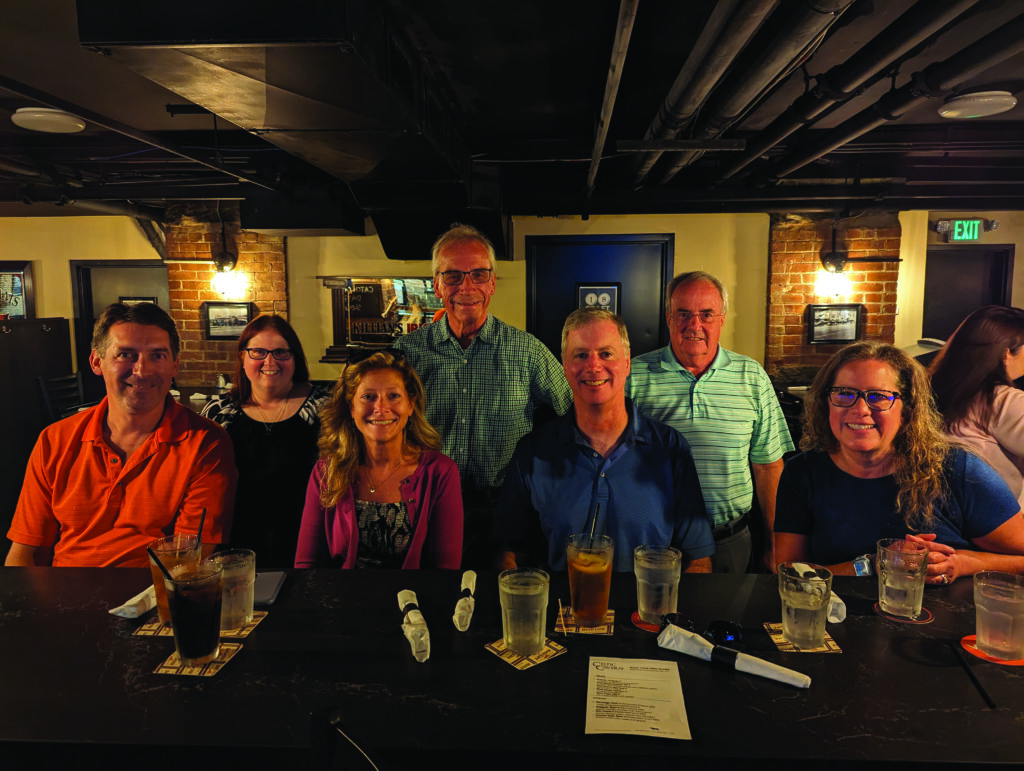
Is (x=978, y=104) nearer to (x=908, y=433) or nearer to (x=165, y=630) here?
(x=908, y=433)

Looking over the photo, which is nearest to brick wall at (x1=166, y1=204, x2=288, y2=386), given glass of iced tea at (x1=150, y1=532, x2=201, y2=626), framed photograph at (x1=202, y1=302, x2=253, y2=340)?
framed photograph at (x1=202, y1=302, x2=253, y2=340)

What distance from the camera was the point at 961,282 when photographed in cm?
658

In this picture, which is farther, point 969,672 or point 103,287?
point 103,287

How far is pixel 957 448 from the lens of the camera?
1.62 metres

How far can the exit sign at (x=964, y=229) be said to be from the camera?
6230 millimetres

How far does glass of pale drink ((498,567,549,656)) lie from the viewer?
3.68ft

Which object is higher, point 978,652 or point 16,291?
point 16,291

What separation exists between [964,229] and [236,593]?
24.3ft

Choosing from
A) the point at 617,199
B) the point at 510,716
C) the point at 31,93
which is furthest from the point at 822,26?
the point at 31,93

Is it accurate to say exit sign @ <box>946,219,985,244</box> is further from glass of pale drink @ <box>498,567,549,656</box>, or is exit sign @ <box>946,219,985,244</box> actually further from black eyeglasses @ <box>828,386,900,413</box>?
glass of pale drink @ <box>498,567,549,656</box>

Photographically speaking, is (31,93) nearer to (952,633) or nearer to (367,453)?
(367,453)

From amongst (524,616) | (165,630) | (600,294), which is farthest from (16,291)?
(524,616)

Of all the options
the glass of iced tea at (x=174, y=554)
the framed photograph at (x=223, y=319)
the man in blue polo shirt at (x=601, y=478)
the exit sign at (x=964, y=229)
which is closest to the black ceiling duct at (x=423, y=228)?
the framed photograph at (x=223, y=319)

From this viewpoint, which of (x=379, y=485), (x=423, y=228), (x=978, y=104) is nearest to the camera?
(x=379, y=485)
